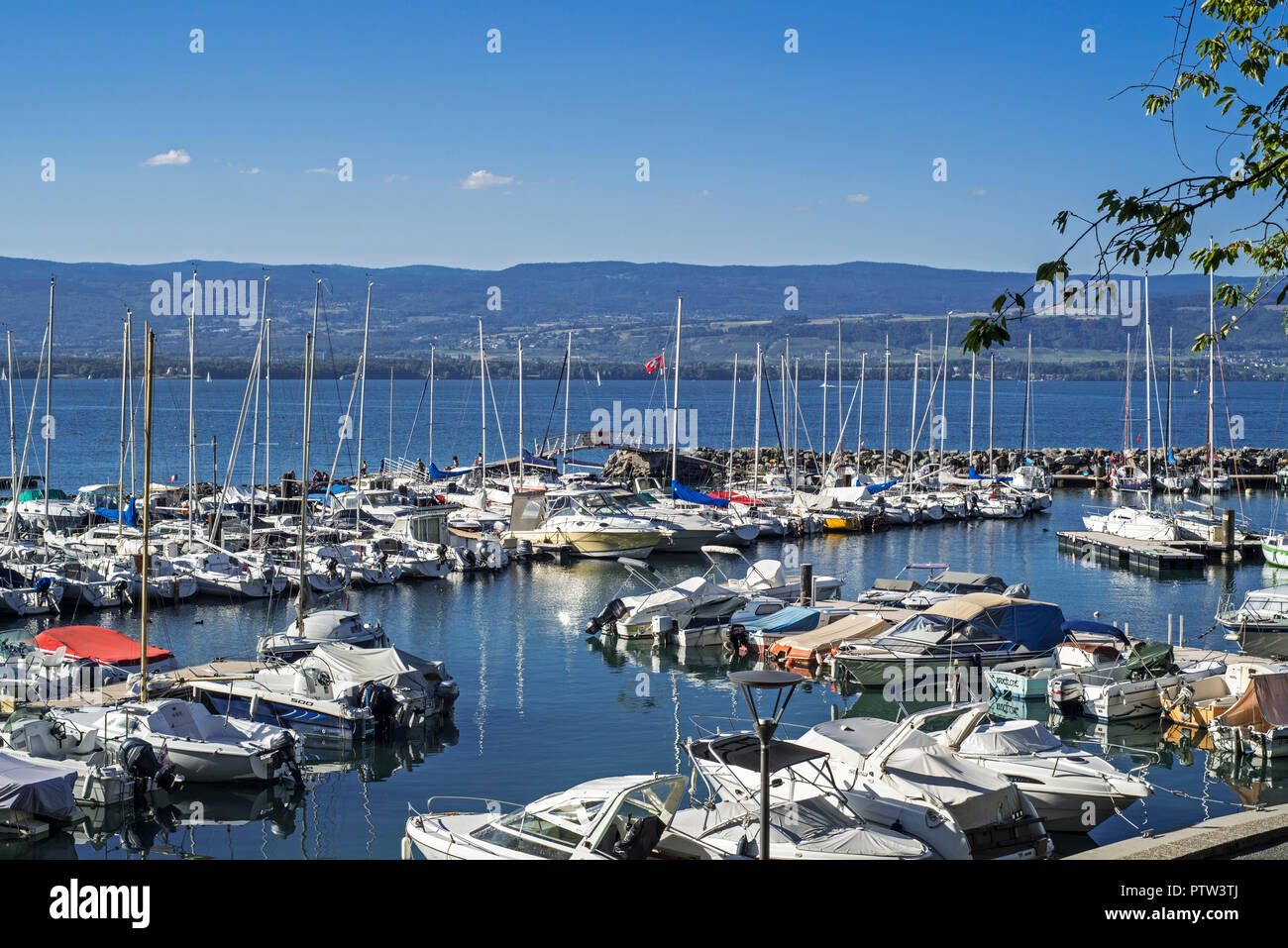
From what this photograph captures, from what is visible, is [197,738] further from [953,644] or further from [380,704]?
[953,644]

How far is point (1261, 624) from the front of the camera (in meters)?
29.7

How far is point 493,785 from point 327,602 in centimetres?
1696

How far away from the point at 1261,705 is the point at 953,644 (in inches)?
272

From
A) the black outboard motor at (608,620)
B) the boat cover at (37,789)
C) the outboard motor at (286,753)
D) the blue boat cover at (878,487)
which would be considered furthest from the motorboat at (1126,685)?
the blue boat cover at (878,487)

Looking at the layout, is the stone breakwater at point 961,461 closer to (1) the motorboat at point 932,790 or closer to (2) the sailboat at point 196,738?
(2) the sailboat at point 196,738

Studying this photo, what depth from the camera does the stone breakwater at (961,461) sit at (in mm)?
74875

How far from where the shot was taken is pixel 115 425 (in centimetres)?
14400

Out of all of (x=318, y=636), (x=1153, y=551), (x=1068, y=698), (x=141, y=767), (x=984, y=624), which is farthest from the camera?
Answer: (x=1153, y=551)

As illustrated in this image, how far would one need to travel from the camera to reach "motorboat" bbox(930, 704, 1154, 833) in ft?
59.2

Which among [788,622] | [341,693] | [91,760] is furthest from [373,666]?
[788,622]

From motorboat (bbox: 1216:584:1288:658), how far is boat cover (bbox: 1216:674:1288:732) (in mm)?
6779
